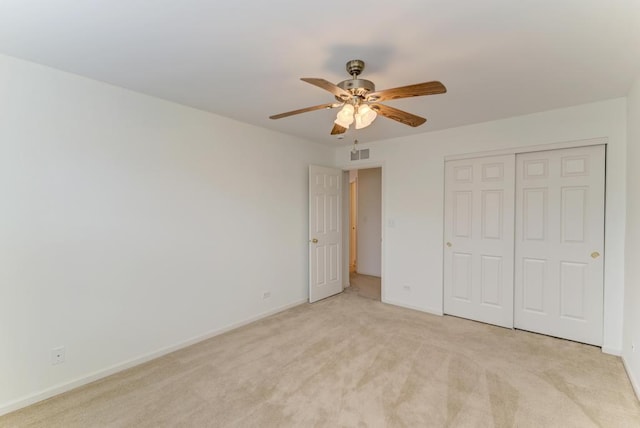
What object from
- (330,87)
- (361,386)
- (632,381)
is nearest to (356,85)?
(330,87)

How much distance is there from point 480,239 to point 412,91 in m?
2.62

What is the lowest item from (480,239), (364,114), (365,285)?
(365,285)

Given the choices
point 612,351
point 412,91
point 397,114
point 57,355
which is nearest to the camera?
point 412,91

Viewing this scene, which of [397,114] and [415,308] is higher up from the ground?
[397,114]

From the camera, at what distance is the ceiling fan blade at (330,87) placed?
63.1 inches

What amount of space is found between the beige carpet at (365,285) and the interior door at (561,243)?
1997 mm

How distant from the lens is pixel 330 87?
1721mm

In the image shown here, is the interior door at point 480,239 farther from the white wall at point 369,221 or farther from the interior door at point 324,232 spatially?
the white wall at point 369,221

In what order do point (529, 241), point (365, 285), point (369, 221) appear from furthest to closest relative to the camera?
point (369, 221), point (365, 285), point (529, 241)

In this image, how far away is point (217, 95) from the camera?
2.67m

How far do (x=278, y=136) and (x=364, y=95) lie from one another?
221cm

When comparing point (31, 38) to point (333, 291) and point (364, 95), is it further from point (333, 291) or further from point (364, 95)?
point (333, 291)

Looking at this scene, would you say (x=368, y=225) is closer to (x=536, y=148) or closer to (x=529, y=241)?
(x=529, y=241)

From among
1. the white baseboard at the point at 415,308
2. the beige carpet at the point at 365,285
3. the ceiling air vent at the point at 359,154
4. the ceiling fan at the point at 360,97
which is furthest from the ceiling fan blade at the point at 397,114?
the beige carpet at the point at 365,285
